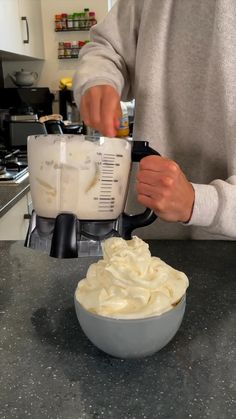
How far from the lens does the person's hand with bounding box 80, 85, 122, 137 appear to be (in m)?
0.65

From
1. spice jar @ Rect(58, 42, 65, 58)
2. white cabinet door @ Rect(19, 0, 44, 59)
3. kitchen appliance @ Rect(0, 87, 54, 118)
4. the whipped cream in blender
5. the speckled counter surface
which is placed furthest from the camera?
spice jar @ Rect(58, 42, 65, 58)

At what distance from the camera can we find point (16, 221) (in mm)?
1485

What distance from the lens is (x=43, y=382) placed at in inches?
16.2

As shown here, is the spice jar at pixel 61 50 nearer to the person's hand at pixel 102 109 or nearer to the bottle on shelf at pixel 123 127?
the bottle on shelf at pixel 123 127

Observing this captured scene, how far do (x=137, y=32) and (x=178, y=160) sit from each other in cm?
29

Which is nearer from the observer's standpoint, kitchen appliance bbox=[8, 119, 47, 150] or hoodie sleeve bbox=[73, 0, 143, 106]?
hoodie sleeve bbox=[73, 0, 143, 106]

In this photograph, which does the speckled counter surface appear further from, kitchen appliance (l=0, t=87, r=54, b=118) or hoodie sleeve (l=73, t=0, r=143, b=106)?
kitchen appliance (l=0, t=87, r=54, b=118)

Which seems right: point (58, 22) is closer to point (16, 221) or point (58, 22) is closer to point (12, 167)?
point (12, 167)

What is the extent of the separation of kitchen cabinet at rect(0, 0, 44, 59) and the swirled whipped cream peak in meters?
1.84

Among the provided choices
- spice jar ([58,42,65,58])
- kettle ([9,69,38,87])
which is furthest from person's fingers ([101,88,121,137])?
spice jar ([58,42,65,58])

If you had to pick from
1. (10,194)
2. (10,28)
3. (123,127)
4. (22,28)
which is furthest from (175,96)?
(22,28)

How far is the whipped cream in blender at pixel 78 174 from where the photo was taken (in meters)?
0.55

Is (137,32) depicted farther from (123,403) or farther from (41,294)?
(123,403)

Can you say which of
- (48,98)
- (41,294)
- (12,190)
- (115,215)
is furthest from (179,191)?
(48,98)
